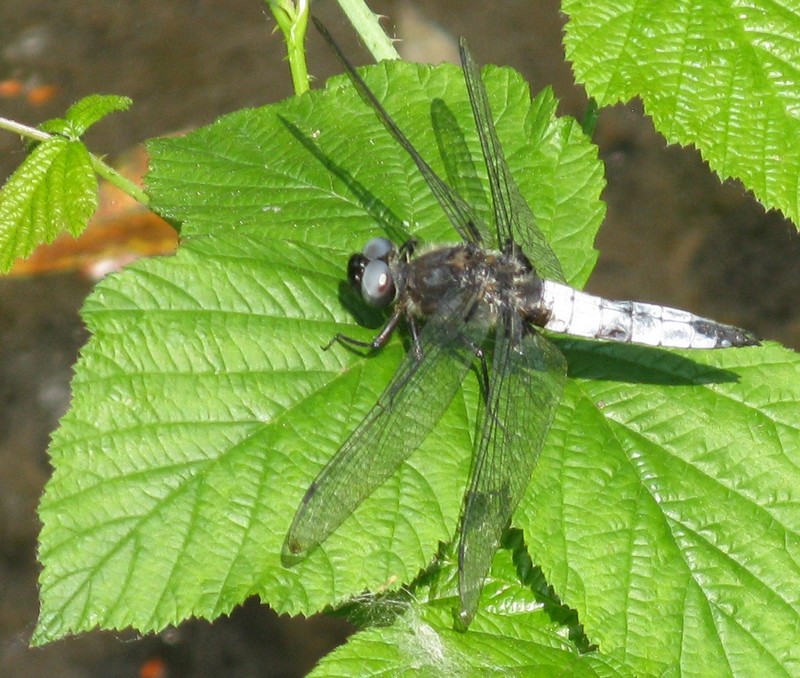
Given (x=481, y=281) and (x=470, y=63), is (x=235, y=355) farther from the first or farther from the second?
(x=470, y=63)

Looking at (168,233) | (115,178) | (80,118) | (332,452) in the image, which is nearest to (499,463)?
(332,452)

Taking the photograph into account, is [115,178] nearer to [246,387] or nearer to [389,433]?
[246,387]

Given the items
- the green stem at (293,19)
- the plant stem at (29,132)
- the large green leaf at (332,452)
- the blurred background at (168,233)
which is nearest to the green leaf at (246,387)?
the large green leaf at (332,452)

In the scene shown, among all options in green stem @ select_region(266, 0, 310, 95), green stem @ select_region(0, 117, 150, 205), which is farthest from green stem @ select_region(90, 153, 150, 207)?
green stem @ select_region(266, 0, 310, 95)

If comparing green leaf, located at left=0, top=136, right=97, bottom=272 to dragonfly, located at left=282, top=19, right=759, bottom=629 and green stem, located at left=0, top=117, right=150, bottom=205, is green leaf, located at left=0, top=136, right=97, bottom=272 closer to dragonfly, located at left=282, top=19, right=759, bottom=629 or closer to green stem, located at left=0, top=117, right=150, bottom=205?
green stem, located at left=0, top=117, right=150, bottom=205

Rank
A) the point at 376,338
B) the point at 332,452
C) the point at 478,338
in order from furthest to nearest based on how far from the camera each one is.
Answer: the point at 478,338
the point at 376,338
the point at 332,452

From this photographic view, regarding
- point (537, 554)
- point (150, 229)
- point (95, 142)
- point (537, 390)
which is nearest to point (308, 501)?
point (537, 554)
